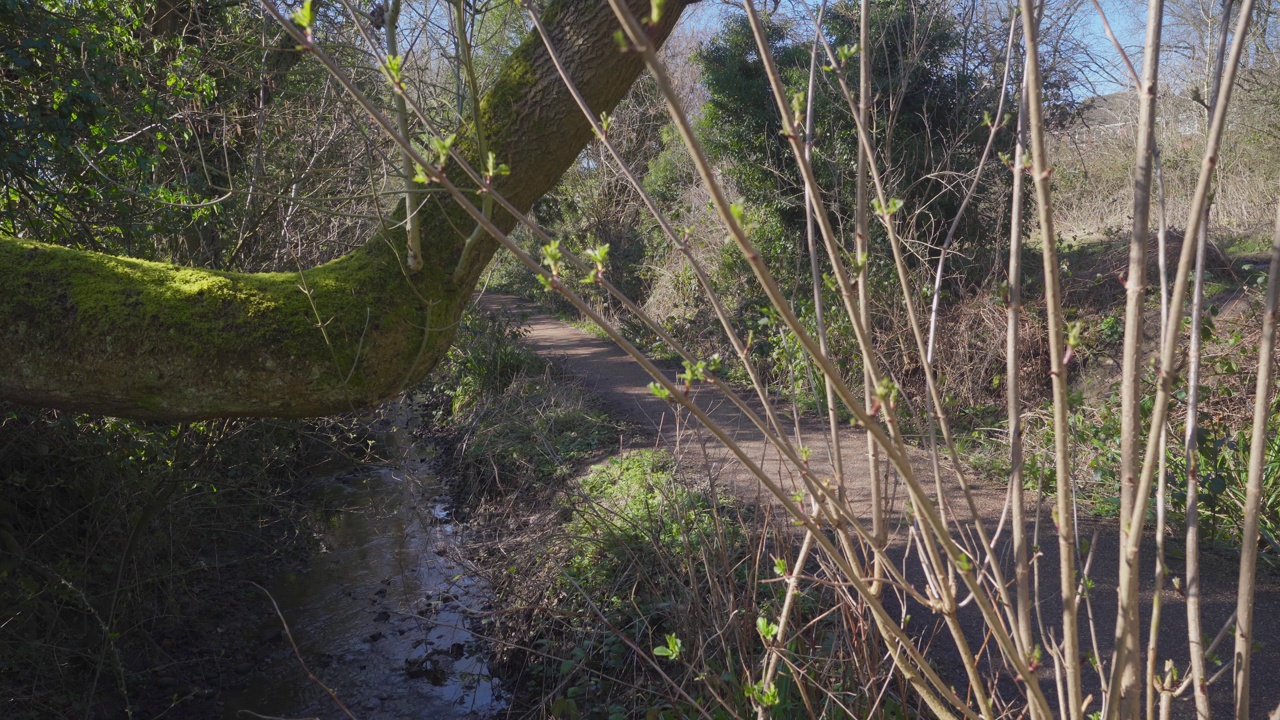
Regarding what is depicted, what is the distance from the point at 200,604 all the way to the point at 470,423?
3474 millimetres

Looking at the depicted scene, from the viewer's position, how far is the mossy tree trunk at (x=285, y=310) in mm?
2959

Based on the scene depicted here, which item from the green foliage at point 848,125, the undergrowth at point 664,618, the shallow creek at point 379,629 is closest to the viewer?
the undergrowth at point 664,618

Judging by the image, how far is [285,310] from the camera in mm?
3217

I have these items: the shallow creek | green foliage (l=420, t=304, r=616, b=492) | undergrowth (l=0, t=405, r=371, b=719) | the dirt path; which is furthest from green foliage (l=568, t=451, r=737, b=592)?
undergrowth (l=0, t=405, r=371, b=719)

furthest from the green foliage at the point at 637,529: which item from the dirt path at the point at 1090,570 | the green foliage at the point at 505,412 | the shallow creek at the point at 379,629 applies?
the shallow creek at the point at 379,629

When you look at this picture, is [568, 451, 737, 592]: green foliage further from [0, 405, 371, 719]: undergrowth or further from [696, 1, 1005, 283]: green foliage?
[696, 1, 1005, 283]: green foliage

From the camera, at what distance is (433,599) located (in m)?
5.54

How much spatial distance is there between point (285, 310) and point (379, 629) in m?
2.75

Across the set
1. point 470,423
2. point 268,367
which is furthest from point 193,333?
point 470,423

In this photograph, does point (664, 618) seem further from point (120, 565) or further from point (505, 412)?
point (505, 412)

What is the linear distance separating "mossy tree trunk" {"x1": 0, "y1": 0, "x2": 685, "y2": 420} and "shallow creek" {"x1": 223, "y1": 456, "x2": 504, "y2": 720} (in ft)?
5.07

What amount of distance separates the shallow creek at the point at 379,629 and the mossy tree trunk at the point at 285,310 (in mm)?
1546

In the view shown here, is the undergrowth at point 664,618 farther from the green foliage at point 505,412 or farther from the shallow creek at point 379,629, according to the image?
the green foliage at point 505,412

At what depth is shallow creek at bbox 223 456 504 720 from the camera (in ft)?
14.8
